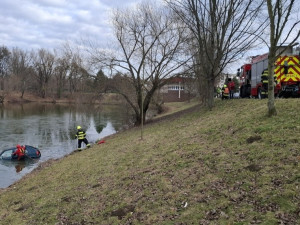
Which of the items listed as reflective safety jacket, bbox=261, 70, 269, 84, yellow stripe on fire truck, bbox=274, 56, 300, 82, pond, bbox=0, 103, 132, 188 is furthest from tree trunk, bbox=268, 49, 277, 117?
pond, bbox=0, 103, 132, 188

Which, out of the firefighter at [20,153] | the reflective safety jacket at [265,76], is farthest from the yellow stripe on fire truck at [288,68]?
the firefighter at [20,153]

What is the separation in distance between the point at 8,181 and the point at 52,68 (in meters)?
81.0

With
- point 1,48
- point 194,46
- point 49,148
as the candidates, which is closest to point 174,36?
point 194,46

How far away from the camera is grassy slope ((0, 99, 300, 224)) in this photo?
5402mm

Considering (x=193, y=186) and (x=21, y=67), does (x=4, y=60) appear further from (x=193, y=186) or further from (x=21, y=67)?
(x=193, y=186)

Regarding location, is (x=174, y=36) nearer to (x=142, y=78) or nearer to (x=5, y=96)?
(x=142, y=78)

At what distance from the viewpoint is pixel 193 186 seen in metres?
6.77

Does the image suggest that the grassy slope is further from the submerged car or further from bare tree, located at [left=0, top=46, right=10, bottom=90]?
bare tree, located at [left=0, top=46, right=10, bottom=90]

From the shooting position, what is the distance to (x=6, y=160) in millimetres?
19938

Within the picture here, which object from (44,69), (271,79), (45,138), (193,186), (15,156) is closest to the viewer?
(193,186)

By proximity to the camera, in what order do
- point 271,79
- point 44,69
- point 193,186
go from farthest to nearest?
1. point 44,69
2. point 271,79
3. point 193,186

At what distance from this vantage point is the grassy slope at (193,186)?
540 cm

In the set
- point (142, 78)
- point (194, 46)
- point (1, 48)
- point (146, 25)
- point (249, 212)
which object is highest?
point (1, 48)

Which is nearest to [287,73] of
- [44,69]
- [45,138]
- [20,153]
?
[20,153]
